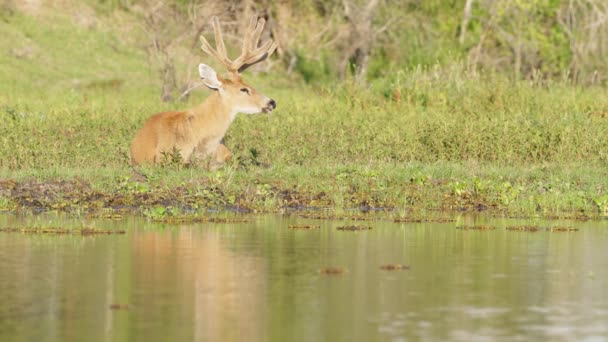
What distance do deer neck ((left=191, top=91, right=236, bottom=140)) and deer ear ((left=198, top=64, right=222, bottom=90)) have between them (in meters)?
0.11

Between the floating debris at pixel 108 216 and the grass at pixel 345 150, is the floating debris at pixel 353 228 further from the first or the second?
the floating debris at pixel 108 216

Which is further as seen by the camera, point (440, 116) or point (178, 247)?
point (440, 116)

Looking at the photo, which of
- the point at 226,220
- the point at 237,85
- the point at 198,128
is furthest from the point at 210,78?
the point at 226,220

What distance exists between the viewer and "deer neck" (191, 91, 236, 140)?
Result: 14734 millimetres

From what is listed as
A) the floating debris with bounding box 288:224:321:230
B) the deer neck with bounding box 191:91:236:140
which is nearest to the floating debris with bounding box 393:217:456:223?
the floating debris with bounding box 288:224:321:230

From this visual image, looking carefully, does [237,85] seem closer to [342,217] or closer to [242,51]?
[242,51]

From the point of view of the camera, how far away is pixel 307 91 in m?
25.2

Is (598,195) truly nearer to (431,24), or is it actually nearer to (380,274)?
(380,274)

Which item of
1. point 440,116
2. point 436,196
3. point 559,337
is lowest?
point 559,337

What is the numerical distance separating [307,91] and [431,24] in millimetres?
3809

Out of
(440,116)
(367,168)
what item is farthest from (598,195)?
(440,116)

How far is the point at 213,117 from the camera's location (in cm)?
1484

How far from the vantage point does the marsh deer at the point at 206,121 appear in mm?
14586

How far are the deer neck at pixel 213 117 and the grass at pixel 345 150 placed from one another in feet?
1.50
